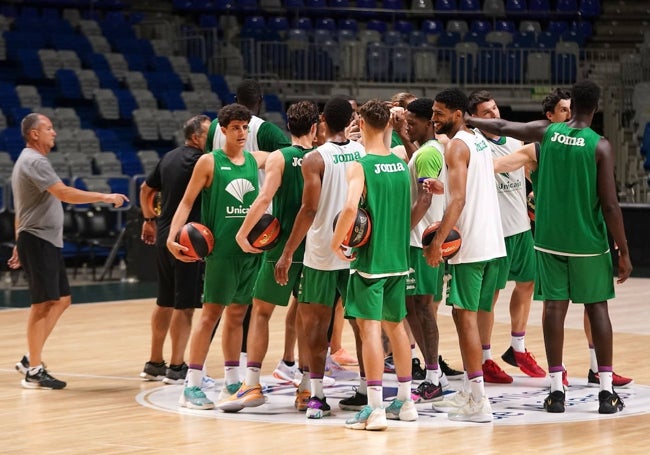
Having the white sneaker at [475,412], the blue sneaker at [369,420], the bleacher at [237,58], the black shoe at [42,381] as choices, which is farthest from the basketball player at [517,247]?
the bleacher at [237,58]

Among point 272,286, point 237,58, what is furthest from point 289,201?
point 237,58

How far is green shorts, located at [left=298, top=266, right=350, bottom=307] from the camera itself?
25.6ft

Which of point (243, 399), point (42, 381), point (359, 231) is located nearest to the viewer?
point (359, 231)

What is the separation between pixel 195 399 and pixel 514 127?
262 centimetres

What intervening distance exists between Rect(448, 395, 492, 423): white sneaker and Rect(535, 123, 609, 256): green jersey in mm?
1079

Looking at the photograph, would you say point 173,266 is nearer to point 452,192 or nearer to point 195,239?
point 195,239

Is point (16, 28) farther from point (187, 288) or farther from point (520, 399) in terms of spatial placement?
point (520, 399)

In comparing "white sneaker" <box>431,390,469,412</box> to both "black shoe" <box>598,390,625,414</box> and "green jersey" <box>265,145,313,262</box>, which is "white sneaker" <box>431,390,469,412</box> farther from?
"green jersey" <box>265,145,313,262</box>

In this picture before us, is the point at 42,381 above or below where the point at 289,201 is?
below

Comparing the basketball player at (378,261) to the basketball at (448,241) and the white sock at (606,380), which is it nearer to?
the basketball at (448,241)

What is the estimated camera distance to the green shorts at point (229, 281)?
8172mm

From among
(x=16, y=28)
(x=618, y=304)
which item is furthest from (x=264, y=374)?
(x=16, y=28)

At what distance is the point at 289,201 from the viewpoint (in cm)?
821

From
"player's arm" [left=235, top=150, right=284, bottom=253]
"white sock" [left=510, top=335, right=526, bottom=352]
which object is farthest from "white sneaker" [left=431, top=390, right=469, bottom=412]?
"white sock" [left=510, top=335, right=526, bottom=352]
